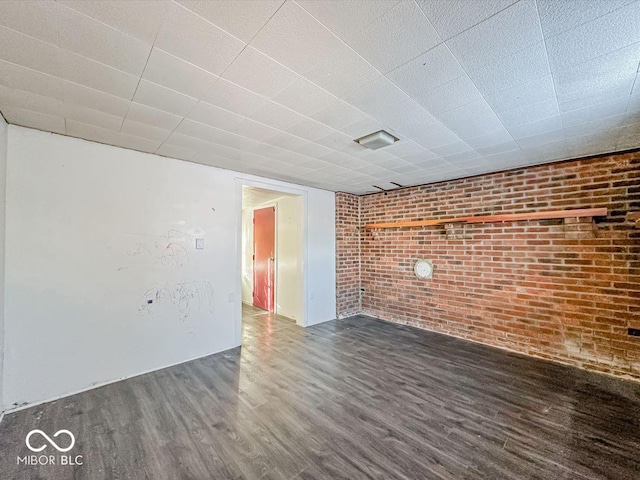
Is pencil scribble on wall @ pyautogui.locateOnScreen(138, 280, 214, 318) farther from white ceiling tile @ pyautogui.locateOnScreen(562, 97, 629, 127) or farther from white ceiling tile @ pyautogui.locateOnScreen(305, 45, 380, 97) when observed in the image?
white ceiling tile @ pyautogui.locateOnScreen(562, 97, 629, 127)

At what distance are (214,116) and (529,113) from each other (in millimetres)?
2611

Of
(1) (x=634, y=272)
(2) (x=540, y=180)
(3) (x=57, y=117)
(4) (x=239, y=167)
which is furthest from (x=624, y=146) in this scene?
(3) (x=57, y=117)

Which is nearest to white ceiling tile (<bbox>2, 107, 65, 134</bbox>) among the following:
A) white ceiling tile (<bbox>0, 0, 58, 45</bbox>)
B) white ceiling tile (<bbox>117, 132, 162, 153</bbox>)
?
white ceiling tile (<bbox>117, 132, 162, 153</bbox>)

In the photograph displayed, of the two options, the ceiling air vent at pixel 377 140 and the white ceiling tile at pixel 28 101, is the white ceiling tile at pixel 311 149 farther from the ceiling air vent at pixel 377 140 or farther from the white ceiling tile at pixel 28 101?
the white ceiling tile at pixel 28 101

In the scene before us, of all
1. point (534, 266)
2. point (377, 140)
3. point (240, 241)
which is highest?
point (377, 140)

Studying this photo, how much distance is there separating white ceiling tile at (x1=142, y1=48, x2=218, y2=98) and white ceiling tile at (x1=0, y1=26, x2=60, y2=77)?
45cm

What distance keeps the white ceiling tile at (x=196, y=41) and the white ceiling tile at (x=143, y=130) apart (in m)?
1.17

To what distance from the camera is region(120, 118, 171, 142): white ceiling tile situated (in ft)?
7.61

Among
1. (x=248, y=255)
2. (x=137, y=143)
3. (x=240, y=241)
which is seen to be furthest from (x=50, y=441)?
(x=248, y=255)

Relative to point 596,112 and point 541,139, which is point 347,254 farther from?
point 596,112

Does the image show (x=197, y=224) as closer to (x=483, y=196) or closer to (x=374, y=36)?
(x=374, y=36)

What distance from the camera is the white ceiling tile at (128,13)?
1.14 meters

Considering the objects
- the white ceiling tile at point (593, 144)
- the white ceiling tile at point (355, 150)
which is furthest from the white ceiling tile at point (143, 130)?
the white ceiling tile at point (593, 144)

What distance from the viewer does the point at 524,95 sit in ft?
6.12
